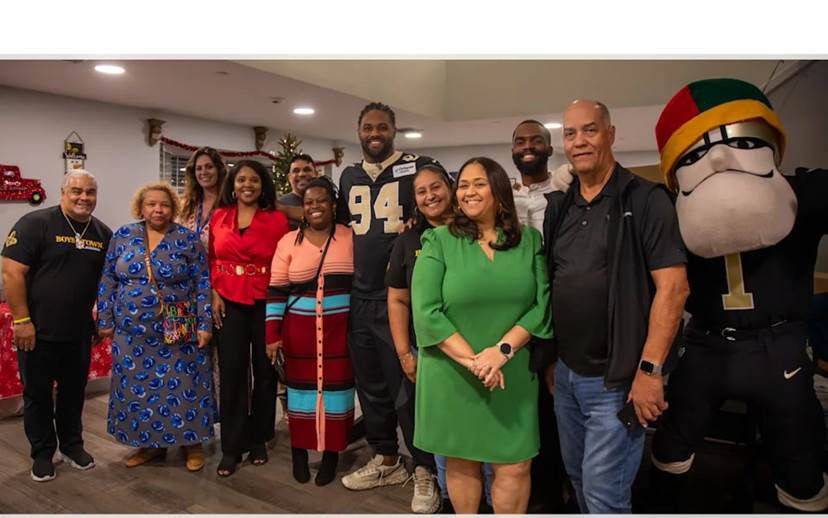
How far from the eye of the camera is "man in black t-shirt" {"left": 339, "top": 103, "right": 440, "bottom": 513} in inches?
85.5

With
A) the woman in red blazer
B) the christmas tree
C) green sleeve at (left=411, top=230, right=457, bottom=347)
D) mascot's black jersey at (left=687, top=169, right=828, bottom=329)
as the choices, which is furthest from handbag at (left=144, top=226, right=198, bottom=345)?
mascot's black jersey at (left=687, top=169, right=828, bottom=329)

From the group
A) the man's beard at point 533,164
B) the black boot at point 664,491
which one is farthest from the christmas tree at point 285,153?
the black boot at point 664,491

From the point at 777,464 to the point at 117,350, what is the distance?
7.97 ft

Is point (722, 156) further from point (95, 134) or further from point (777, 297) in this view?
point (95, 134)

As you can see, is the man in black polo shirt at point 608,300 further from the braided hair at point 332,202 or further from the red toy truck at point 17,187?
the red toy truck at point 17,187

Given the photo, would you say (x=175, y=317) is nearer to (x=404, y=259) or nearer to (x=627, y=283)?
(x=404, y=259)

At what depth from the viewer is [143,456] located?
2500mm

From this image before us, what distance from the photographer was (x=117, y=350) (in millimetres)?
2396

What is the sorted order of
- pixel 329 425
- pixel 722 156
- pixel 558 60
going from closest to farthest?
pixel 722 156
pixel 558 60
pixel 329 425

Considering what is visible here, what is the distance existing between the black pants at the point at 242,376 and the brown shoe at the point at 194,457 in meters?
0.12

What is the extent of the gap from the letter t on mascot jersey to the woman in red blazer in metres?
1.57

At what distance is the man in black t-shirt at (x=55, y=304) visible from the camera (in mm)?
2248

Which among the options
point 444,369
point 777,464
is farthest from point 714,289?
point 444,369

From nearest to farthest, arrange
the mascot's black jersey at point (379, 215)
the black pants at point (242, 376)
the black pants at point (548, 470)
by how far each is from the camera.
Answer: the black pants at point (548, 470) → the mascot's black jersey at point (379, 215) → the black pants at point (242, 376)
